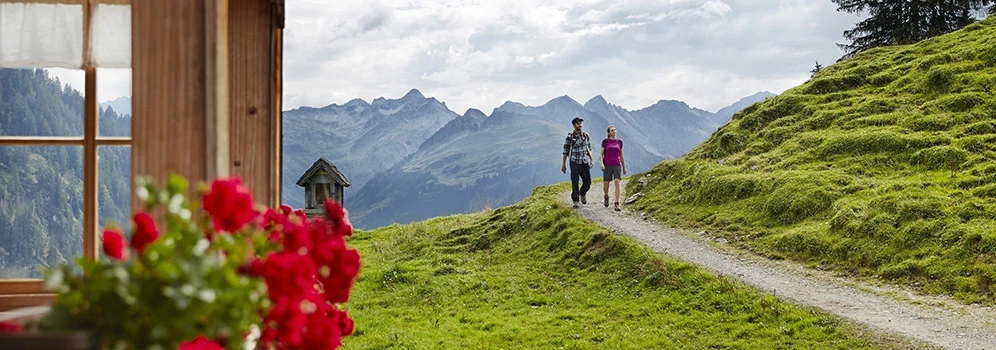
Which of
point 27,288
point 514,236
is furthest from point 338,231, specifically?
point 514,236

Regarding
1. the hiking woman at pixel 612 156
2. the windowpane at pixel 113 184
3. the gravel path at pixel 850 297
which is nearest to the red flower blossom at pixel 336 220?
the windowpane at pixel 113 184

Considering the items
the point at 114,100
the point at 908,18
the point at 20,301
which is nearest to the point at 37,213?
the point at 20,301

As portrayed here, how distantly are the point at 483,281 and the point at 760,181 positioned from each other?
276 inches

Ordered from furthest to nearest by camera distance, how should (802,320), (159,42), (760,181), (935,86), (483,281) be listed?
(935,86), (760,181), (483,281), (802,320), (159,42)

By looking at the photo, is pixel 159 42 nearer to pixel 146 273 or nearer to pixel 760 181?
pixel 146 273

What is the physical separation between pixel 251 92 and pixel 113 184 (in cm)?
91

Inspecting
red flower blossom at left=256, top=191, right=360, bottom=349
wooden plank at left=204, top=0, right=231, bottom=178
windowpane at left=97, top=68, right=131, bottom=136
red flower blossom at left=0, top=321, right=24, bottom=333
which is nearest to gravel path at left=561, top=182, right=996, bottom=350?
red flower blossom at left=256, top=191, right=360, bottom=349

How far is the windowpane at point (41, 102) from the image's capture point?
14.0 feet

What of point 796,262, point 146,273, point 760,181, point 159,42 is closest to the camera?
point 146,273

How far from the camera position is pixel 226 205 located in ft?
7.62

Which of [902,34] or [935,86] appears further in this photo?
[902,34]

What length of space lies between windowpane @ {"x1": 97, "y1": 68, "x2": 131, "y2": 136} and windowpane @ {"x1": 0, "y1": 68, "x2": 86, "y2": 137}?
0.53 feet

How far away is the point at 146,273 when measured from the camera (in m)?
2.08

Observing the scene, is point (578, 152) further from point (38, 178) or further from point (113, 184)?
point (113, 184)
